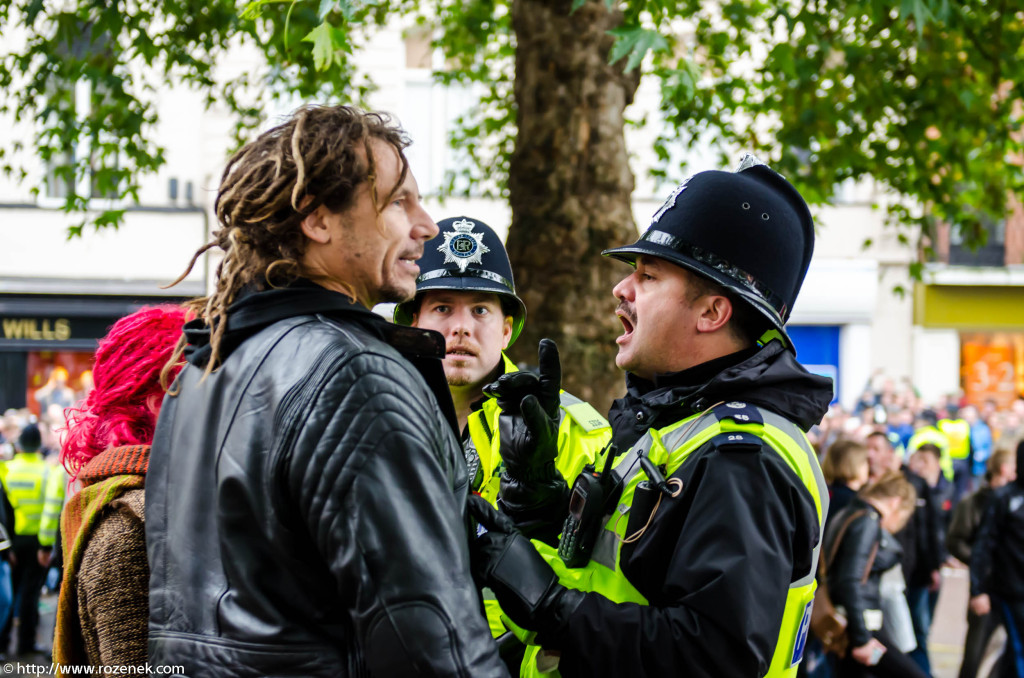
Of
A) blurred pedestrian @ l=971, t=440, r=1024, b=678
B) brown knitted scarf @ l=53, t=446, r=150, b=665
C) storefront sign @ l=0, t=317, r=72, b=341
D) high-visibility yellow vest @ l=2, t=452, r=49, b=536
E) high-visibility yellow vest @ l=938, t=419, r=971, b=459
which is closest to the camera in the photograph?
brown knitted scarf @ l=53, t=446, r=150, b=665

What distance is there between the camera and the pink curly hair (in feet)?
7.82

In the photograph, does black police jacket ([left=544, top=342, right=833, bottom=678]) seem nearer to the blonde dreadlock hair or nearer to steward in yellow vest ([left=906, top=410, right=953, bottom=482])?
the blonde dreadlock hair

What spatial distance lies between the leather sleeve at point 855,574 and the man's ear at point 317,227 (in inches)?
168

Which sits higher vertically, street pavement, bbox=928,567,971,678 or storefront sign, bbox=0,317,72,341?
storefront sign, bbox=0,317,72,341

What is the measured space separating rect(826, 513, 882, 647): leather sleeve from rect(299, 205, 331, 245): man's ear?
426 cm

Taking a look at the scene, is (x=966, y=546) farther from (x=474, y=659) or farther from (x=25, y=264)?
(x=25, y=264)

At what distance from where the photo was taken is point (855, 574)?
17.1 ft

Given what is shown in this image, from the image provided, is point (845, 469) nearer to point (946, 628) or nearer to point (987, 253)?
point (946, 628)

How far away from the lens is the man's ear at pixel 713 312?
2.30 metres

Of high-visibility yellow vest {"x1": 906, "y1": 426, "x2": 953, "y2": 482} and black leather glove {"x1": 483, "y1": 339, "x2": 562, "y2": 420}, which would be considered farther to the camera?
high-visibility yellow vest {"x1": 906, "y1": 426, "x2": 953, "y2": 482}

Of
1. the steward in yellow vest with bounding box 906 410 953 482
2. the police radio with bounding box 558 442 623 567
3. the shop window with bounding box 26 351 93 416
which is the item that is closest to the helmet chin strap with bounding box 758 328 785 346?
the police radio with bounding box 558 442 623 567

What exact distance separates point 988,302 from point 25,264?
1819cm

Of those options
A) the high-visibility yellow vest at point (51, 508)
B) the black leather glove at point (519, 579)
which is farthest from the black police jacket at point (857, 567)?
the high-visibility yellow vest at point (51, 508)

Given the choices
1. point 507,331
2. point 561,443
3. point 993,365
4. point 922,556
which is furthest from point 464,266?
point 993,365
